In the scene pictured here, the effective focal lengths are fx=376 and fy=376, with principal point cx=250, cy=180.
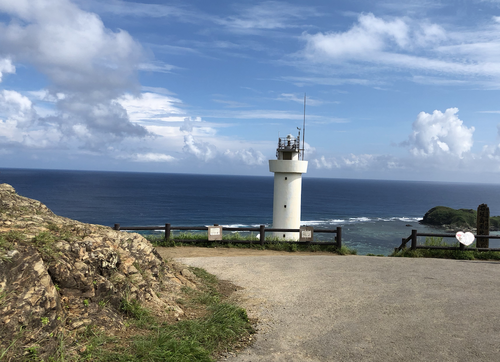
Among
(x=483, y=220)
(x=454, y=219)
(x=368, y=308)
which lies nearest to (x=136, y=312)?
(x=368, y=308)

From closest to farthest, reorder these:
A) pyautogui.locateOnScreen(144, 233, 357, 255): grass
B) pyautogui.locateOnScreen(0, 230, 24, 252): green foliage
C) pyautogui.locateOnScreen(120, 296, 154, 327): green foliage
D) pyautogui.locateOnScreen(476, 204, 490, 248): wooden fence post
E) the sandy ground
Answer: pyautogui.locateOnScreen(0, 230, 24, 252): green foliage, the sandy ground, pyautogui.locateOnScreen(120, 296, 154, 327): green foliage, pyautogui.locateOnScreen(476, 204, 490, 248): wooden fence post, pyautogui.locateOnScreen(144, 233, 357, 255): grass

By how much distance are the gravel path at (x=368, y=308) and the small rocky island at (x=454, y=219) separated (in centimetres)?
5215

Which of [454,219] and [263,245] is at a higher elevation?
[263,245]

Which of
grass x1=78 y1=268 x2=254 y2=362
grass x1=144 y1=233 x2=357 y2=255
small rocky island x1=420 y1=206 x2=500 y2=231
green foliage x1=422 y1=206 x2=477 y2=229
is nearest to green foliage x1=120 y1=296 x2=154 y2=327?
grass x1=78 y1=268 x2=254 y2=362

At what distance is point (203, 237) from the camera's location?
672 inches

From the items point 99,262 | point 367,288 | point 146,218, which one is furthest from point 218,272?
point 146,218

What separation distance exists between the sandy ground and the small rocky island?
52202 mm

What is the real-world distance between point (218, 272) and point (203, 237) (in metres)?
5.87

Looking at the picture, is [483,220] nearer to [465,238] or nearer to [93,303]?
[465,238]

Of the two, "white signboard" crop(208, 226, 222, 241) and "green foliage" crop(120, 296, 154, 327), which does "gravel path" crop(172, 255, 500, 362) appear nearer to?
"green foliage" crop(120, 296, 154, 327)

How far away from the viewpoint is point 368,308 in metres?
8.05

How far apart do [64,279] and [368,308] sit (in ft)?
19.6

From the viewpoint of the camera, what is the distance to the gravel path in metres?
6.07

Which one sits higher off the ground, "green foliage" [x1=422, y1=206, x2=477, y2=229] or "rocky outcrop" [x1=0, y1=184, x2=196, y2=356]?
"rocky outcrop" [x1=0, y1=184, x2=196, y2=356]
